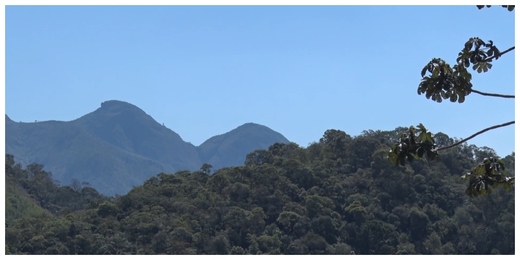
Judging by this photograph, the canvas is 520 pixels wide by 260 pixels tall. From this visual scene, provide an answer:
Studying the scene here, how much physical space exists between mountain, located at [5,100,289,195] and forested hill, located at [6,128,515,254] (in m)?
57.5

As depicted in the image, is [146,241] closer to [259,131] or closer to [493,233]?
[493,233]

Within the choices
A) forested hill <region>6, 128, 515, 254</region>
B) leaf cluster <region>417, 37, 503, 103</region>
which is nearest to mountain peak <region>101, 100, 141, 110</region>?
forested hill <region>6, 128, 515, 254</region>

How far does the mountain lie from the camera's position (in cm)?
8212

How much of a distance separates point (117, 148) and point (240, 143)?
51.8 feet

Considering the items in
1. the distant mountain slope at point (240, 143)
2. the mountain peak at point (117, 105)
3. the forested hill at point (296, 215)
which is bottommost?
the forested hill at point (296, 215)

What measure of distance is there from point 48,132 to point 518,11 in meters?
91.8

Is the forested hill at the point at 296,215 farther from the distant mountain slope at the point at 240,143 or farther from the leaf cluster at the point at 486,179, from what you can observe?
the distant mountain slope at the point at 240,143

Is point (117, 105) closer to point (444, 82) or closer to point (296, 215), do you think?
point (296, 215)

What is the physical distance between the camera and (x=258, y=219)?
18.8m

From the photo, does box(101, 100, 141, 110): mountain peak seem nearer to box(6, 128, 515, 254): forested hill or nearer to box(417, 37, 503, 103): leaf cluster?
box(6, 128, 515, 254): forested hill

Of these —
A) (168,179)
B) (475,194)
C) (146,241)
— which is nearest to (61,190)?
(168,179)

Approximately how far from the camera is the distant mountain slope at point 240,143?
268 ft

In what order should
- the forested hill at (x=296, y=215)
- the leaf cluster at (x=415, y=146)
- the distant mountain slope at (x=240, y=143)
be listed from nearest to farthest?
the leaf cluster at (x=415, y=146)
the forested hill at (x=296, y=215)
the distant mountain slope at (x=240, y=143)

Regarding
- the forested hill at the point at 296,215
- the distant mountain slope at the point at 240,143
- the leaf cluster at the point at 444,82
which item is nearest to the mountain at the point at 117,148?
the distant mountain slope at the point at 240,143
